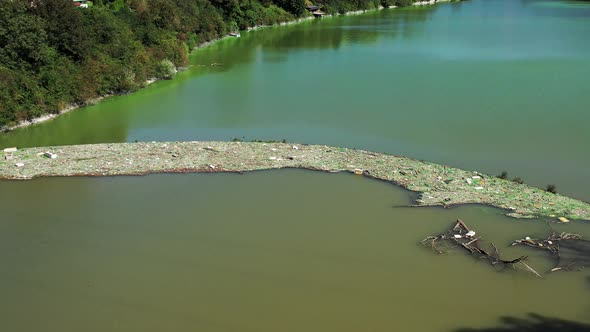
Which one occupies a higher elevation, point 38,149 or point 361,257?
point 38,149

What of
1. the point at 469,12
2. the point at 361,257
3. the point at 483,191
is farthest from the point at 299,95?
the point at 469,12

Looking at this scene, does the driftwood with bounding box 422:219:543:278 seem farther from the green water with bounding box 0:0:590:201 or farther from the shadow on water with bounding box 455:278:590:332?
the green water with bounding box 0:0:590:201

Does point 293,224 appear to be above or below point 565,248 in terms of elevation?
above

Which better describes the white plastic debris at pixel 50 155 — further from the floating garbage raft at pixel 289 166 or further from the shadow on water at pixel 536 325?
the shadow on water at pixel 536 325

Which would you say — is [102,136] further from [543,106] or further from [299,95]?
[543,106]

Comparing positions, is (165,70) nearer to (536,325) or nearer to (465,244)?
(465,244)

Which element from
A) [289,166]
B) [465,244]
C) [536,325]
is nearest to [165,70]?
[289,166]
